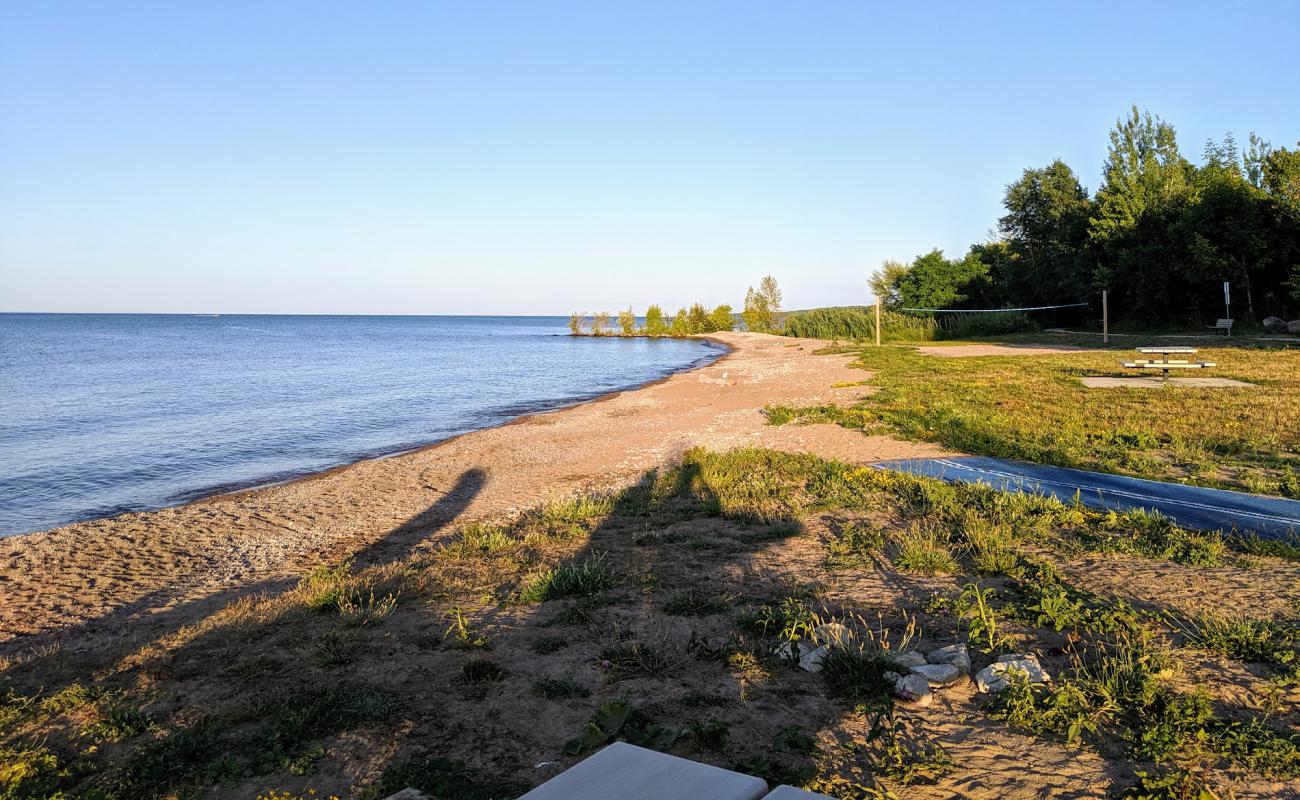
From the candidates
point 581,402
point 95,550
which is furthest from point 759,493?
point 581,402

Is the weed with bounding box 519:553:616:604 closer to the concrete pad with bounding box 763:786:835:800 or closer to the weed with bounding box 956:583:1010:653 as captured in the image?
the weed with bounding box 956:583:1010:653

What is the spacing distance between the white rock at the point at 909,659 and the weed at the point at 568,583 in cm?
245

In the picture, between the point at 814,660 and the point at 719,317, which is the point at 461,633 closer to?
the point at 814,660

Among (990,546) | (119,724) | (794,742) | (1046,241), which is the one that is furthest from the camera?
(1046,241)

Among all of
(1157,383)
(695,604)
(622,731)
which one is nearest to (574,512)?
(695,604)

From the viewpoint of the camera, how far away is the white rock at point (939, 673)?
420cm

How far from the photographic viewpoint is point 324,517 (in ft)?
34.9

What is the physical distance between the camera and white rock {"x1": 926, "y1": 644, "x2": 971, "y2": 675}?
170 inches

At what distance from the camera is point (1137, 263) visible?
1474 inches

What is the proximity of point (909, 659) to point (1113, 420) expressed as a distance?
10604 millimetres

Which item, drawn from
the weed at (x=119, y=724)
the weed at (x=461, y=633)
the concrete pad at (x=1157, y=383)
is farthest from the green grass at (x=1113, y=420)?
the weed at (x=119, y=724)

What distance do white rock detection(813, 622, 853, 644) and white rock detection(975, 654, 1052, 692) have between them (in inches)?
29.8

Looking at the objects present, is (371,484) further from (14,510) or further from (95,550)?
(14,510)

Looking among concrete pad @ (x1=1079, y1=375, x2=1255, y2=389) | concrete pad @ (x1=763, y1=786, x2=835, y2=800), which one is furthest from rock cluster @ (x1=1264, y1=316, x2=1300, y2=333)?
concrete pad @ (x1=763, y1=786, x2=835, y2=800)
